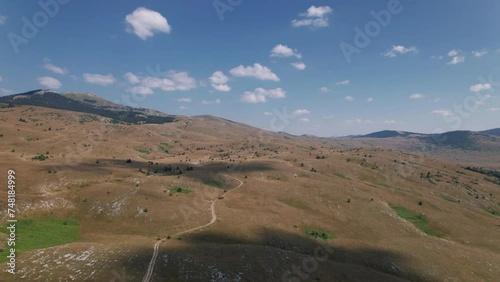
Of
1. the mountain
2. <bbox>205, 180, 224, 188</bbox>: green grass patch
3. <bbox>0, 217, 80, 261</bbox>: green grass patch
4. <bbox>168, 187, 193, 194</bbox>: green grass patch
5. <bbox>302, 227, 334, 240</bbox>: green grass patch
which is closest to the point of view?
Answer: the mountain

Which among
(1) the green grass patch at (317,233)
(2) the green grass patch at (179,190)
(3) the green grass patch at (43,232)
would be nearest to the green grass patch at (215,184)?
(2) the green grass patch at (179,190)

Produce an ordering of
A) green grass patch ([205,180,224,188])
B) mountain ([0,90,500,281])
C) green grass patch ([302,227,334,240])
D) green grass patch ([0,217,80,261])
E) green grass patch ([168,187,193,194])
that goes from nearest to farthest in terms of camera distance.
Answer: mountain ([0,90,500,281]) → green grass patch ([0,217,80,261]) → green grass patch ([302,227,334,240]) → green grass patch ([168,187,193,194]) → green grass patch ([205,180,224,188])

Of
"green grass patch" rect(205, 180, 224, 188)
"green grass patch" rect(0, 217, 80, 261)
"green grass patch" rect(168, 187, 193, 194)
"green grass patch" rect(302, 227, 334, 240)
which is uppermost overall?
"green grass patch" rect(205, 180, 224, 188)

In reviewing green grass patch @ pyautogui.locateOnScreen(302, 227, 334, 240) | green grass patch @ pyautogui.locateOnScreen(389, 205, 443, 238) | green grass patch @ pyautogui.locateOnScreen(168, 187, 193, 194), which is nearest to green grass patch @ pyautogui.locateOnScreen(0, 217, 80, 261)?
green grass patch @ pyautogui.locateOnScreen(168, 187, 193, 194)

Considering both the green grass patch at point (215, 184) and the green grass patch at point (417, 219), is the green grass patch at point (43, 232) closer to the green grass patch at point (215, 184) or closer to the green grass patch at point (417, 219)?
the green grass patch at point (215, 184)

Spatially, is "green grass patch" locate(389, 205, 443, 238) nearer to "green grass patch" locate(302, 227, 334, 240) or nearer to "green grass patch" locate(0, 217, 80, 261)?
"green grass patch" locate(302, 227, 334, 240)

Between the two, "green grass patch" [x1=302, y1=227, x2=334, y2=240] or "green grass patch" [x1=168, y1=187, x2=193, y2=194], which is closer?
"green grass patch" [x1=302, y1=227, x2=334, y2=240]

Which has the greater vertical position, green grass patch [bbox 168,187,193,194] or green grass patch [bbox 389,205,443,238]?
green grass patch [bbox 168,187,193,194]
